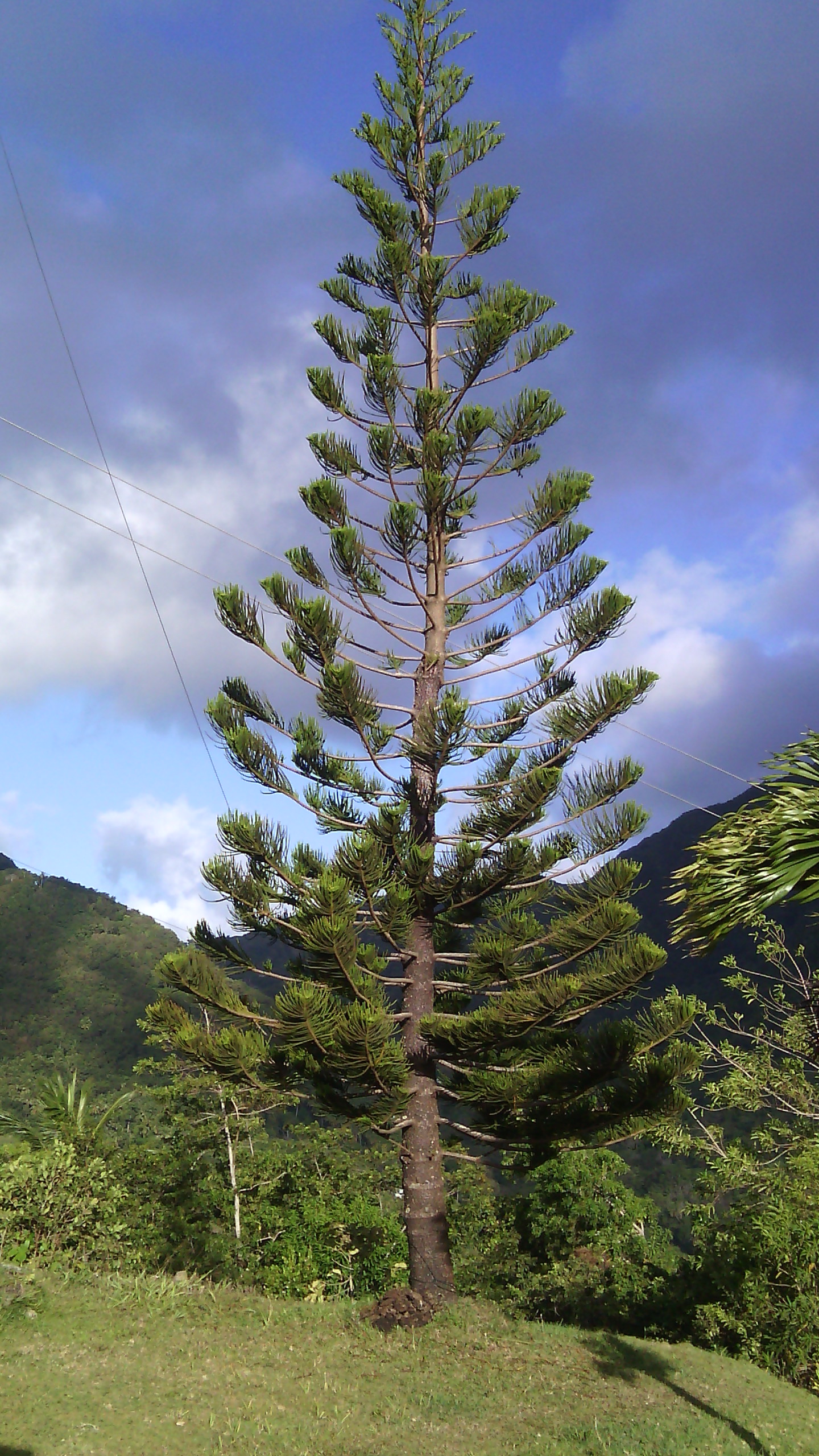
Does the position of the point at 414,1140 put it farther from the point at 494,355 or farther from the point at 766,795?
the point at 494,355

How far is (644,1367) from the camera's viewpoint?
622cm

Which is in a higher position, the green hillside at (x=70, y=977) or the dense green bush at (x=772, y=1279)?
the green hillside at (x=70, y=977)

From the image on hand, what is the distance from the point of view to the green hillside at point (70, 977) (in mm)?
28547

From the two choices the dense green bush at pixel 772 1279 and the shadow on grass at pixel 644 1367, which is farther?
the dense green bush at pixel 772 1279

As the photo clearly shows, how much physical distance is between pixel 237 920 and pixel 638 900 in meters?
39.8

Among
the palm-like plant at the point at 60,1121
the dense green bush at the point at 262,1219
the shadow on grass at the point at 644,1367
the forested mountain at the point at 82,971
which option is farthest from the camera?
the forested mountain at the point at 82,971

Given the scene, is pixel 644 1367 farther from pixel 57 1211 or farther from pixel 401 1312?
pixel 57 1211

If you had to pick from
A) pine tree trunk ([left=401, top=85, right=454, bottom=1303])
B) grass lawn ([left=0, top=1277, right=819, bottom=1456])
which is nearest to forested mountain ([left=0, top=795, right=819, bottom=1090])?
pine tree trunk ([left=401, top=85, right=454, bottom=1303])

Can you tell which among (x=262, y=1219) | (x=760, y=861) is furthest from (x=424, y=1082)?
(x=262, y=1219)

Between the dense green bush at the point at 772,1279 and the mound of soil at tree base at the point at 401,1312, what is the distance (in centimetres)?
255

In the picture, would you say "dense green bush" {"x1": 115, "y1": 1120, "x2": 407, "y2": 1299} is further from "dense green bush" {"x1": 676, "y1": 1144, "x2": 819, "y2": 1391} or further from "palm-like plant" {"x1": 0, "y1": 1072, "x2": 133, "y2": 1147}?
"dense green bush" {"x1": 676, "y1": 1144, "x2": 819, "y2": 1391}

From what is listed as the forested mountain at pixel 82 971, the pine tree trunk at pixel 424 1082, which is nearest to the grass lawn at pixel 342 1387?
the pine tree trunk at pixel 424 1082

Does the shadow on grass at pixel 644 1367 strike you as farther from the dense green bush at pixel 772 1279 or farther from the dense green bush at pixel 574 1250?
the dense green bush at pixel 574 1250

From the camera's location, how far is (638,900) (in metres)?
44.7
